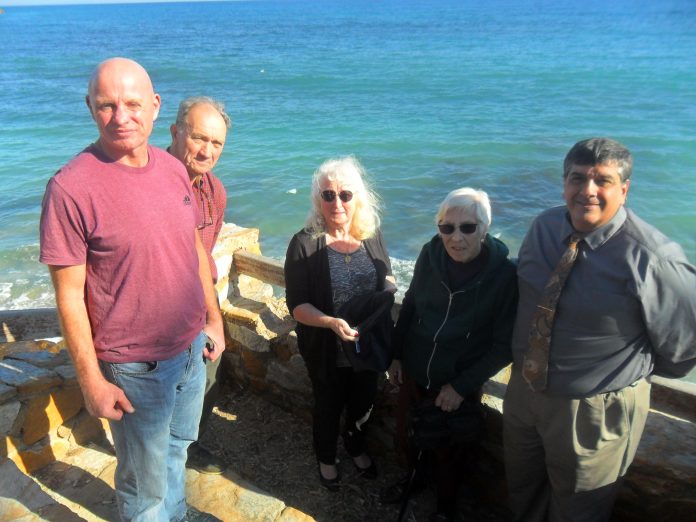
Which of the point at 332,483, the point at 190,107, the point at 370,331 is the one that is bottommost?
the point at 332,483

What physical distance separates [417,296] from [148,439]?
1.39 meters

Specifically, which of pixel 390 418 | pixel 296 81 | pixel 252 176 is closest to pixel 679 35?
pixel 296 81

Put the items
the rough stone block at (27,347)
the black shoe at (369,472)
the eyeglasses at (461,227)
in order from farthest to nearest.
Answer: the rough stone block at (27,347) < the black shoe at (369,472) < the eyeglasses at (461,227)

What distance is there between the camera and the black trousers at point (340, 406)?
3.16 meters

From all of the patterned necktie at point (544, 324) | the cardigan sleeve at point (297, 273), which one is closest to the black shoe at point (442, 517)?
the patterned necktie at point (544, 324)

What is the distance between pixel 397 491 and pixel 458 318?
1.32 m

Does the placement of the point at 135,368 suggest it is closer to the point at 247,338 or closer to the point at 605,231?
the point at 247,338

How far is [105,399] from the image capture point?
2.21m

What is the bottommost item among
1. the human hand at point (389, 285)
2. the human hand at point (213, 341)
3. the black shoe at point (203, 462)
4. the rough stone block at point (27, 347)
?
the black shoe at point (203, 462)

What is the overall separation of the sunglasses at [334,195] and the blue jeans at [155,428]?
0.91 metres

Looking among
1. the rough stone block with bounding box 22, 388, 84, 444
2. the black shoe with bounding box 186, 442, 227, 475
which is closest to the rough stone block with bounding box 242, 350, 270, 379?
the black shoe with bounding box 186, 442, 227, 475

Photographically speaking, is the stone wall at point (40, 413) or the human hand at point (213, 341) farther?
the stone wall at point (40, 413)

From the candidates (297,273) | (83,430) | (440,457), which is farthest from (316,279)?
(83,430)

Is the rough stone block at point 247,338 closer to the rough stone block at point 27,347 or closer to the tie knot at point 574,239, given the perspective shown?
the rough stone block at point 27,347
